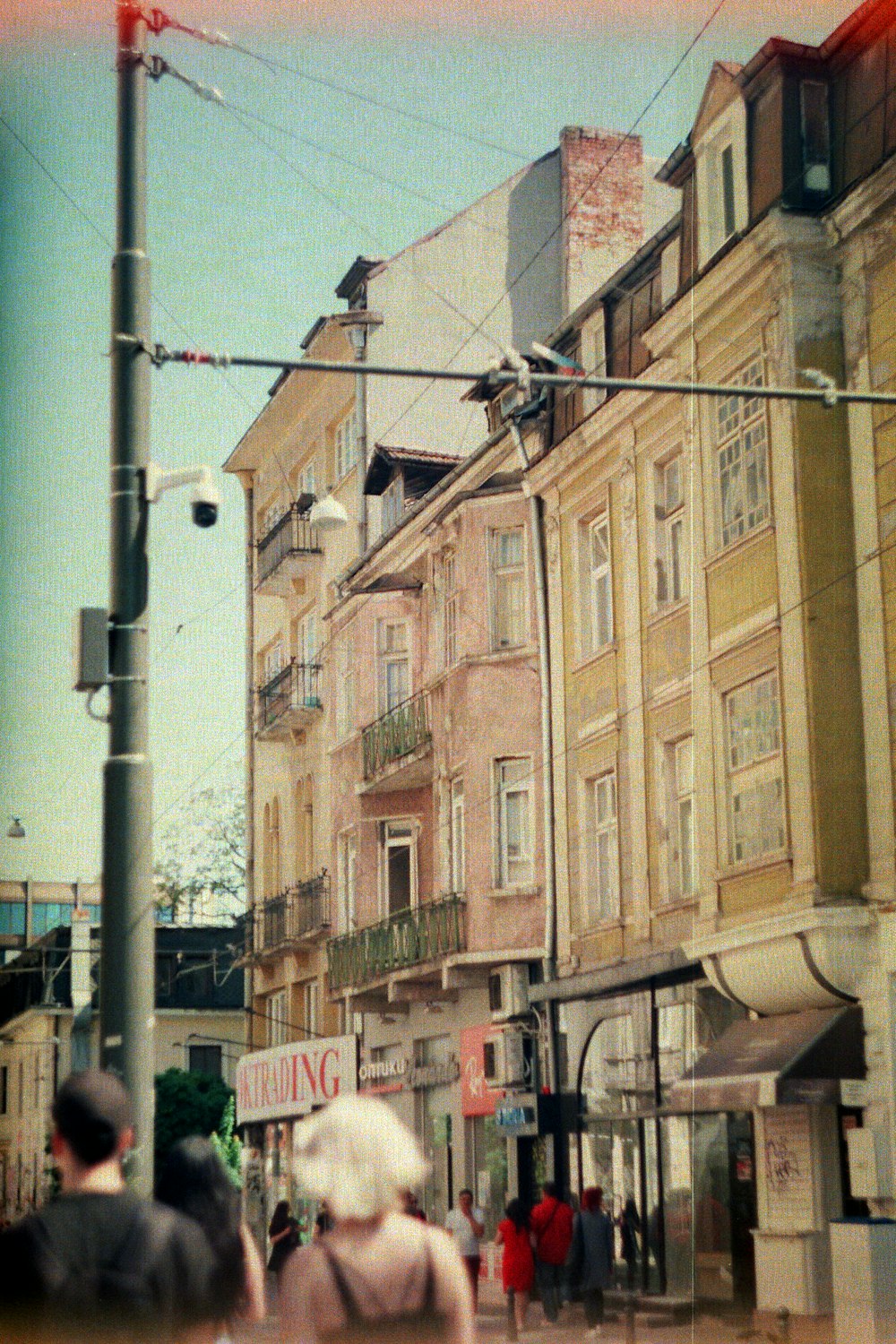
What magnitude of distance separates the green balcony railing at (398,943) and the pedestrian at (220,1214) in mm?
7658

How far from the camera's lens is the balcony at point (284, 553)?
1299 centimetres

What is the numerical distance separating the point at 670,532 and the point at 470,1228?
15.0 feet

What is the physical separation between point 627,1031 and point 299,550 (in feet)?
12.2

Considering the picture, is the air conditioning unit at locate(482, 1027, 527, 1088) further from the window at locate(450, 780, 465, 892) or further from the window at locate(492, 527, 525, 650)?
the window at locate(492, 527, 525, 650)

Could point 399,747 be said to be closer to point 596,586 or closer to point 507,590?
point 507,590

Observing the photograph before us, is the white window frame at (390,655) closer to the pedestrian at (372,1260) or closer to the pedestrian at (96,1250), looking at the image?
the pedestrian at (96,1250)

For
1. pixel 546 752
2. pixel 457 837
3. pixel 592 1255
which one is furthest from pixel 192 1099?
pixel 546 752

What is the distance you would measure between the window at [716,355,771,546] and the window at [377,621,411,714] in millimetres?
2369

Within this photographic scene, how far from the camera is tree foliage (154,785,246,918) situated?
12.7m

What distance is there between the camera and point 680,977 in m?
12.8

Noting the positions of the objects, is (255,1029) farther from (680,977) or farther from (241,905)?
(680,977)

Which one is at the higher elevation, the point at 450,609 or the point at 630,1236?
the point at 450,609

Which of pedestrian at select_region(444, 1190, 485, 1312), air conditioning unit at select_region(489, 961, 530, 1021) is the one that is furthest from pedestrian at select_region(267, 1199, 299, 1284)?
air conditioning unit at select_region(489, 961, 530, 1021)

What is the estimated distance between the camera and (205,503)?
27.0 feet
